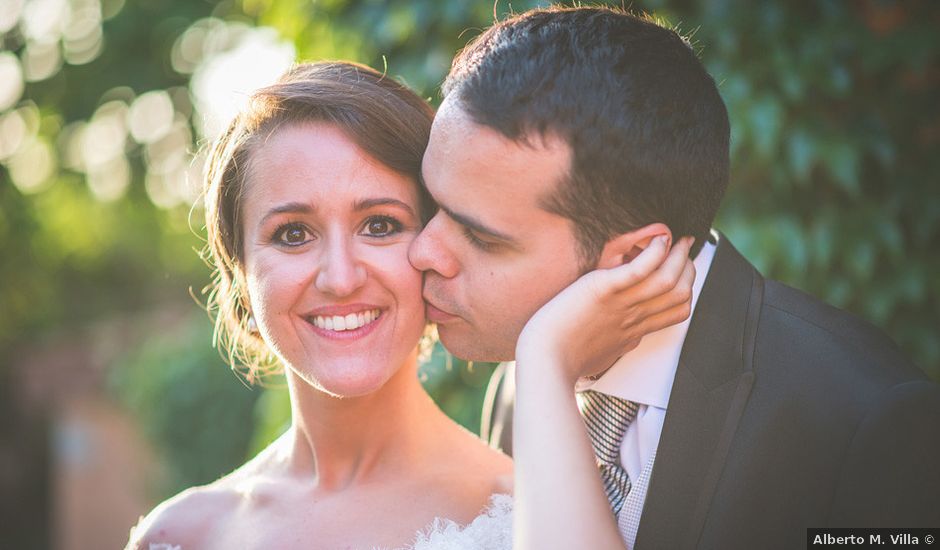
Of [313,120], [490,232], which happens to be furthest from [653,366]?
[313,120]

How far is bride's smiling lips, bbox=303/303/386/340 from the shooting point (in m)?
2.55

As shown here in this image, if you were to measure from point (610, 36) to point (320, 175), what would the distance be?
0.92 metres

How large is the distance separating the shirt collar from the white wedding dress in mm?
497

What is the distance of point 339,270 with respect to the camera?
2.47m

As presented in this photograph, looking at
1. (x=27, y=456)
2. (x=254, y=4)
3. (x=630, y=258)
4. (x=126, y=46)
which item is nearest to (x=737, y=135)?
(x=630, y=258)

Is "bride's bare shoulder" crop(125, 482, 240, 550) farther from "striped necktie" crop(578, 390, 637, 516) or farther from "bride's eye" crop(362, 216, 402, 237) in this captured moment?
"striped necktie" crop(578, 390, 637, 516)

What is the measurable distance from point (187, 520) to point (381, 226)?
3.99 feet

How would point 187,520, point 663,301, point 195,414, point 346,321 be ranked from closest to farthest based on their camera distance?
point 663,301
point 346,321
point 187,520
point 195,414

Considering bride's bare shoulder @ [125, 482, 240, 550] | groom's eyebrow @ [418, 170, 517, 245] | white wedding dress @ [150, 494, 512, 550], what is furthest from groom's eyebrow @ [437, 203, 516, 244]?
bride's bare shoulder @ [125, 482, 240, 550]

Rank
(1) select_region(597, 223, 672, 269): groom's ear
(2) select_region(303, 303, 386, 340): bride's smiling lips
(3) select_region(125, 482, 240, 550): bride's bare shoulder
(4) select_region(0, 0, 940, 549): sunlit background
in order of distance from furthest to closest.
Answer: (4) select_region(0, 0, 940, 549): sunlit background → (3) select_region(125, 482, 240, 550): bride's bare shoulder → (2) select_region(303, 303, 386, 340): bride's smiling lips → (1) select_region(597, 223, 672, 269): groom's ear

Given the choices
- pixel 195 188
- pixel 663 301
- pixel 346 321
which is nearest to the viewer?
pixel 663 301

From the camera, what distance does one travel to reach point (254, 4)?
4.79m

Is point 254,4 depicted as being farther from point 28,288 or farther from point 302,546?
point 28,288

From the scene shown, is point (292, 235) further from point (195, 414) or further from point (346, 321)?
point (195, 414)
